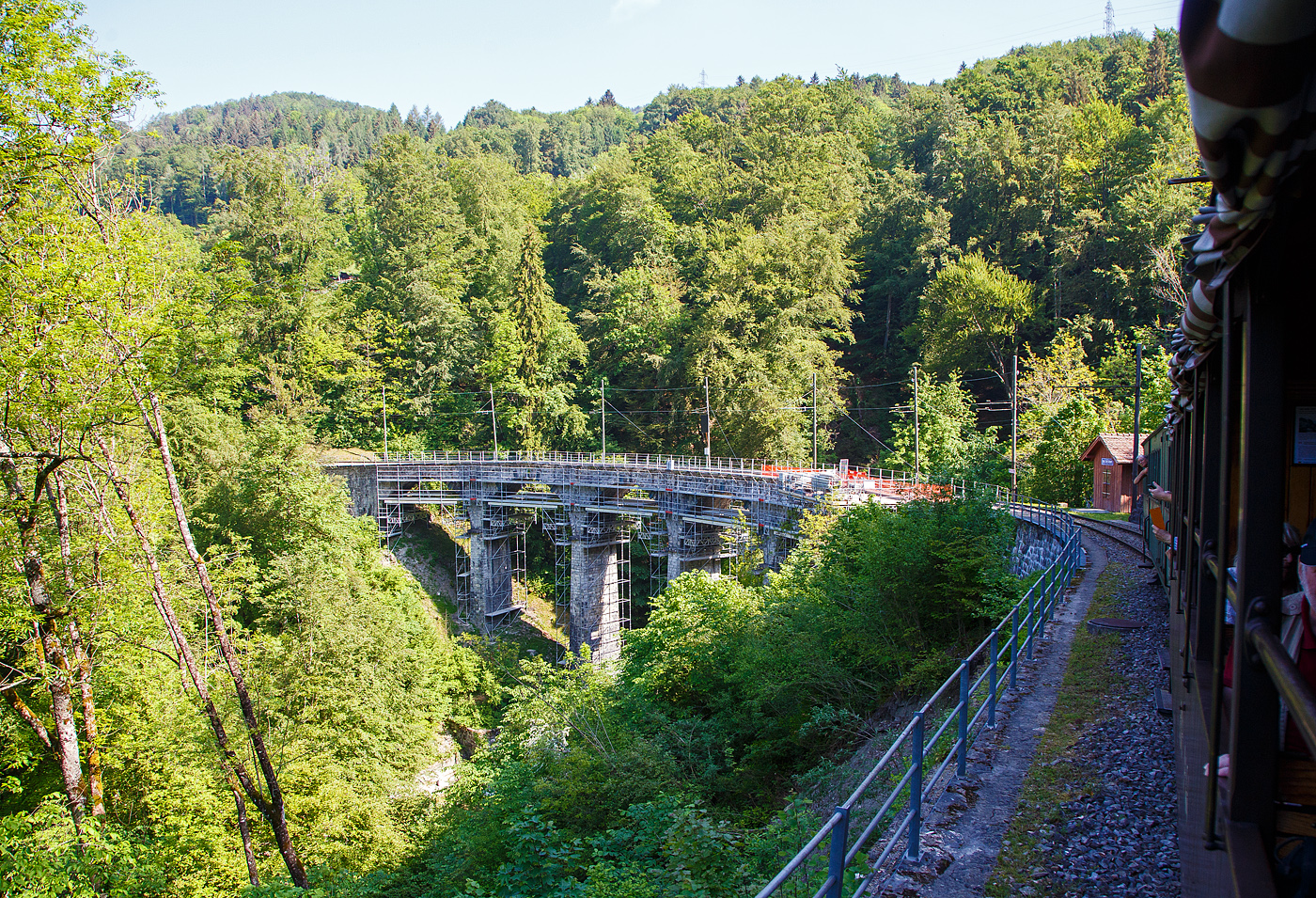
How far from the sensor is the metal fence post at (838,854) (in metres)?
3.97

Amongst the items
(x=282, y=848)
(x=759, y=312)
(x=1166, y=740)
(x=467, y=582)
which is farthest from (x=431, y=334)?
(x=1166, y=740)

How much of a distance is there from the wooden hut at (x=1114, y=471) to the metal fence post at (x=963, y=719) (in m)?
26.4

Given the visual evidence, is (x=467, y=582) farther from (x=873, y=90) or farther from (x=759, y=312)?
(x=873, y=90)

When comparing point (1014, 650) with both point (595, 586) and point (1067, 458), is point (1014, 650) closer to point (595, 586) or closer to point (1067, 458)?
point (1067, 458)

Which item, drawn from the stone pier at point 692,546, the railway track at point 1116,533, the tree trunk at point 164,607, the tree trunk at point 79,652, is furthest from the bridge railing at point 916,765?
→ the stone pier at point 692,546

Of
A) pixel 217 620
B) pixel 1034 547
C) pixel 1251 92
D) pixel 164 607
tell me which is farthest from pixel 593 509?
pixel 1251 92

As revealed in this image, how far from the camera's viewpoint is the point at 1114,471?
2998cm

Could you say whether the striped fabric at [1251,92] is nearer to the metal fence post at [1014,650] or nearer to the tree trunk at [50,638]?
the metal fence post at [1014,650]

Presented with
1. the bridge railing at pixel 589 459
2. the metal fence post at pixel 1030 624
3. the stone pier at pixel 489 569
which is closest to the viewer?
the metal fence post at pixel 1030 624

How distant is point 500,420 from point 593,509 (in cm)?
1748

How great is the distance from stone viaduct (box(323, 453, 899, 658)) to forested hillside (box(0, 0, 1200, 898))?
4.50 metres

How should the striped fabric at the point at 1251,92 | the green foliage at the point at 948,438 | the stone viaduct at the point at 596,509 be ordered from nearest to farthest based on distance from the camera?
the striped fabric at the point at 1251,92, the stone viaduct at the point at 596,509, the green foliage at the point at 948,438

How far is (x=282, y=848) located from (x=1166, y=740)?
496 inches

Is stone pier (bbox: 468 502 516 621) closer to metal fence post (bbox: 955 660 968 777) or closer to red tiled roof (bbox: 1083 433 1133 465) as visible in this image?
red tiled roof (bbox: 1083 433 1133 465)
